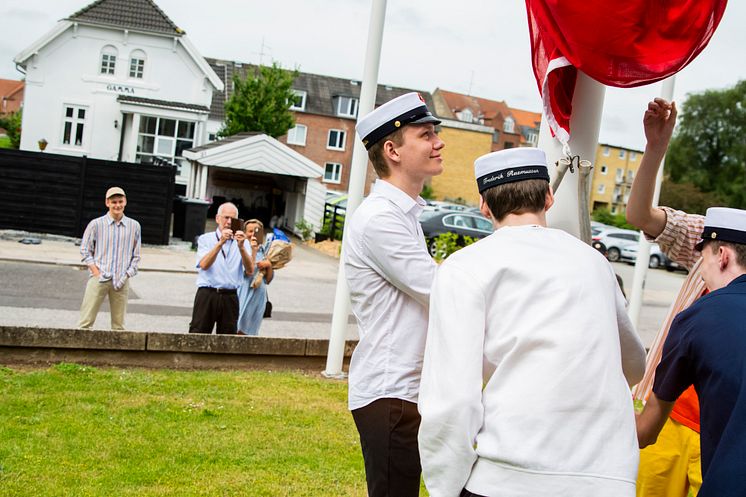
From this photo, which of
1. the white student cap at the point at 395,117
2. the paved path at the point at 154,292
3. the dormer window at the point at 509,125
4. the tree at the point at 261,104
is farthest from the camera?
the dormer window at the point at 509,125

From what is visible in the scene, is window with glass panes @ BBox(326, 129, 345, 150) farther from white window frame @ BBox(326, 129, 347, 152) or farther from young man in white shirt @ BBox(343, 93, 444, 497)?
young man in white shirt @ BBox(343, 93, 444, 497)

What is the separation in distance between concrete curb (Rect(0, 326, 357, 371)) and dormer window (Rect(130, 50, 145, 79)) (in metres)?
34.9

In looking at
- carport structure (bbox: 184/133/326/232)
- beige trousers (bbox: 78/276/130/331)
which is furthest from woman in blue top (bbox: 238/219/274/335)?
carport structure (bbox: 184/133/326/232)

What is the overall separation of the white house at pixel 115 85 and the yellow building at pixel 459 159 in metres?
37.6

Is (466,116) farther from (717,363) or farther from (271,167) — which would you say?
(717,363)

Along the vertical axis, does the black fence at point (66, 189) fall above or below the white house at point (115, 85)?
below

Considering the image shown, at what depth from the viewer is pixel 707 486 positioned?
112 inches

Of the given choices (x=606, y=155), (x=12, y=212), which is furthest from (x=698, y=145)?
(x=12, y=212)

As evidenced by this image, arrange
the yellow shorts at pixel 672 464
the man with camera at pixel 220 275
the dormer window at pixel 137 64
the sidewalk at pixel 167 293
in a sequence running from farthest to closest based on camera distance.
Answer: the dormer window at pixel 137 64, the sidewalk at pixel 167 293, the man with camera at pixel 220 275, the yellow shorts at pixel 672 464

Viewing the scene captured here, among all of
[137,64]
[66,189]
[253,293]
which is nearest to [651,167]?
[253,293]

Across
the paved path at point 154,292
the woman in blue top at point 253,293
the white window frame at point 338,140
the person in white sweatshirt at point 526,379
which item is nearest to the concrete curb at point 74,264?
the paved path at point 154,292

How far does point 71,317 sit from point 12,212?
40.7 feet

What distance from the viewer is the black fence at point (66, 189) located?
24.3 meters

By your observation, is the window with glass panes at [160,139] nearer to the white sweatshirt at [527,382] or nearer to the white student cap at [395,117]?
the white student cap at [395,117]
